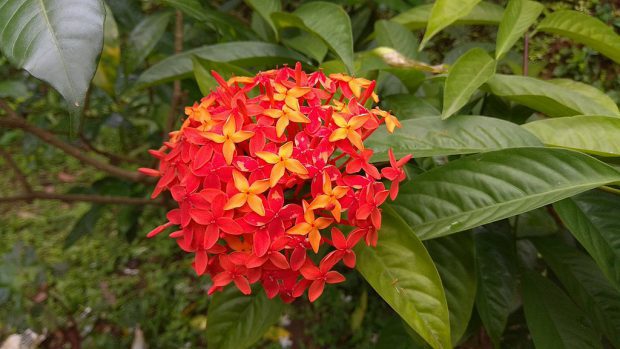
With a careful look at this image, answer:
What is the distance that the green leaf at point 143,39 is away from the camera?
1.24 m

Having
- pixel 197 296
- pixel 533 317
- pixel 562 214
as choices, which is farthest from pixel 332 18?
pixel 197 296

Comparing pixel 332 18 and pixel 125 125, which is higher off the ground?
pixel 332 18

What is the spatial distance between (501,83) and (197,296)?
5.51 ft

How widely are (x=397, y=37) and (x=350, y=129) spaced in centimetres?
53

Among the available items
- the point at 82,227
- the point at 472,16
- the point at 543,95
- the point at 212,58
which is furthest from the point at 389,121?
the point at 82,227

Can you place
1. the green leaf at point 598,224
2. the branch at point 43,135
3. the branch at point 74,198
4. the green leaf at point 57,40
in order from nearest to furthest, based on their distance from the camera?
1. the green leaf at point 57,40
2. the green leaf at point 598,224
3. the branch at point 43,135
4. the branch at point 74,198

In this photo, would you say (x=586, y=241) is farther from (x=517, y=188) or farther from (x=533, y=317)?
(x=533, y=317)

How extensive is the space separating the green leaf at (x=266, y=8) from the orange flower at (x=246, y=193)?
0.53m

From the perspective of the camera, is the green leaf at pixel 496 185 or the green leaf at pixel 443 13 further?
the green leaf at pixel 443 13

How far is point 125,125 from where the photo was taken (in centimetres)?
187

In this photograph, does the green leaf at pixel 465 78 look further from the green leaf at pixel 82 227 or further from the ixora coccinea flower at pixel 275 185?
the green leaf at pixel 82 227

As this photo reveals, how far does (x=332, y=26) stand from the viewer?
100 centimetres

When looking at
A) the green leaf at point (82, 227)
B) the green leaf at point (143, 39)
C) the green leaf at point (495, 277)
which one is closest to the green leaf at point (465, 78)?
the green leaf at point (495, 277)

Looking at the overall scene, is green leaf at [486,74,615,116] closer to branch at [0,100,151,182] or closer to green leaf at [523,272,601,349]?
green leaf at [523,272,601,349]
